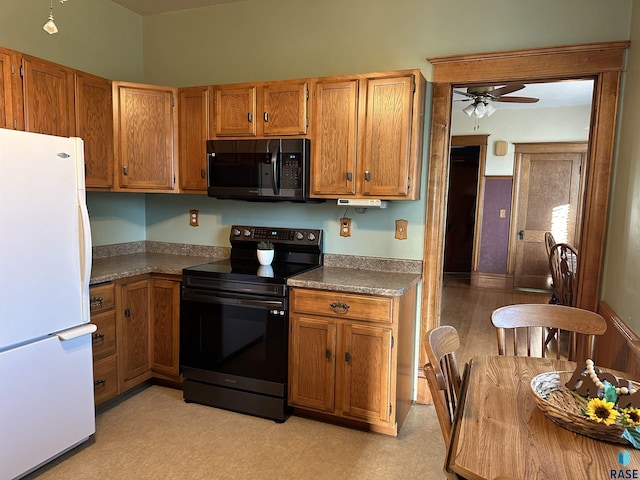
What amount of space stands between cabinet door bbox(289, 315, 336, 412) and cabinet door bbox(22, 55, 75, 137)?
1894mm

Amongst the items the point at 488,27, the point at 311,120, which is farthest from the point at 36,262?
the point at 488,27

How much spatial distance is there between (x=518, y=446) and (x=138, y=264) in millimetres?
2762

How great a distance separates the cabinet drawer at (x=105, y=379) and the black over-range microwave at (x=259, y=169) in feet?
4.28

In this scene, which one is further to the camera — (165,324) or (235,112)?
(165,324)

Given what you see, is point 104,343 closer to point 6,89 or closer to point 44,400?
point 44,400

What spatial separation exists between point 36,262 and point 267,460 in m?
1.56

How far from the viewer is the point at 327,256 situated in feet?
10.7

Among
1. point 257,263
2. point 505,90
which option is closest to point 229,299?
point 257,263

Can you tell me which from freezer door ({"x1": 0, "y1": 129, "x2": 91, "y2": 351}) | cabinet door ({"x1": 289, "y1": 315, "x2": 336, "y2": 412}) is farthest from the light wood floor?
freezer door ({"x1": 0, "y1": 129, "x2": 91, "y2": 351})

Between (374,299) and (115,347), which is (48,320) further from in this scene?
(374,299)

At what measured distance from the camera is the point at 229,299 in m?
2.84

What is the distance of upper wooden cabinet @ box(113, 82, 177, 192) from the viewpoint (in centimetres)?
312

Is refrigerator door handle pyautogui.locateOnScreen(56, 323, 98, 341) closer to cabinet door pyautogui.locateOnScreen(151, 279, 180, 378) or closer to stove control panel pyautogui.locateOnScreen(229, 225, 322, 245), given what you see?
cabinet door pyautogui.locateOnScreen(151, 279, 180, 378)

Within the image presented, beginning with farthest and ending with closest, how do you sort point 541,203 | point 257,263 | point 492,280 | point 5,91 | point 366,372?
point 492,280, point 541,203, point 257,263, point 366,372, point 5,91
